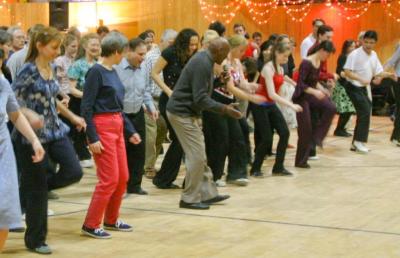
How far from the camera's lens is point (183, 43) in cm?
785

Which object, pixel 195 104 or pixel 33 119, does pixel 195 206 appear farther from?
pixel 33 119

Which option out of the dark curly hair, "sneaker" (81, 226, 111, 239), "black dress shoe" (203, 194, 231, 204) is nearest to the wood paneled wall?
the dark curly hair

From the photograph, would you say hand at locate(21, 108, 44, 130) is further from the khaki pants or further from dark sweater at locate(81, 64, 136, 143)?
the khaki pants

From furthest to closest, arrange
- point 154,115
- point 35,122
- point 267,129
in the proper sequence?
1. point 267,129
2. point 154,115
3. point 35,122

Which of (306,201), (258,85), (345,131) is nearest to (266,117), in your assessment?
(258,85)

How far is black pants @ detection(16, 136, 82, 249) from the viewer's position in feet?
17.5

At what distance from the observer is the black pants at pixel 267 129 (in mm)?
8773

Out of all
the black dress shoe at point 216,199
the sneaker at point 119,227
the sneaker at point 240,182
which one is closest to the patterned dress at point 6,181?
the sneaker at point 119,227

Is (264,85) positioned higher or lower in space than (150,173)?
higher

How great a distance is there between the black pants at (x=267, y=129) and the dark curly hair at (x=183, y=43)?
4.19 feet

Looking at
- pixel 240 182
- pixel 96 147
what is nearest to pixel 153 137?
pixel 240 182

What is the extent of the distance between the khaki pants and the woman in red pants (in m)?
2.34

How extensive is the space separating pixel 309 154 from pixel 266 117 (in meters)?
1.52

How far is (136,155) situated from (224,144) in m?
0.94
